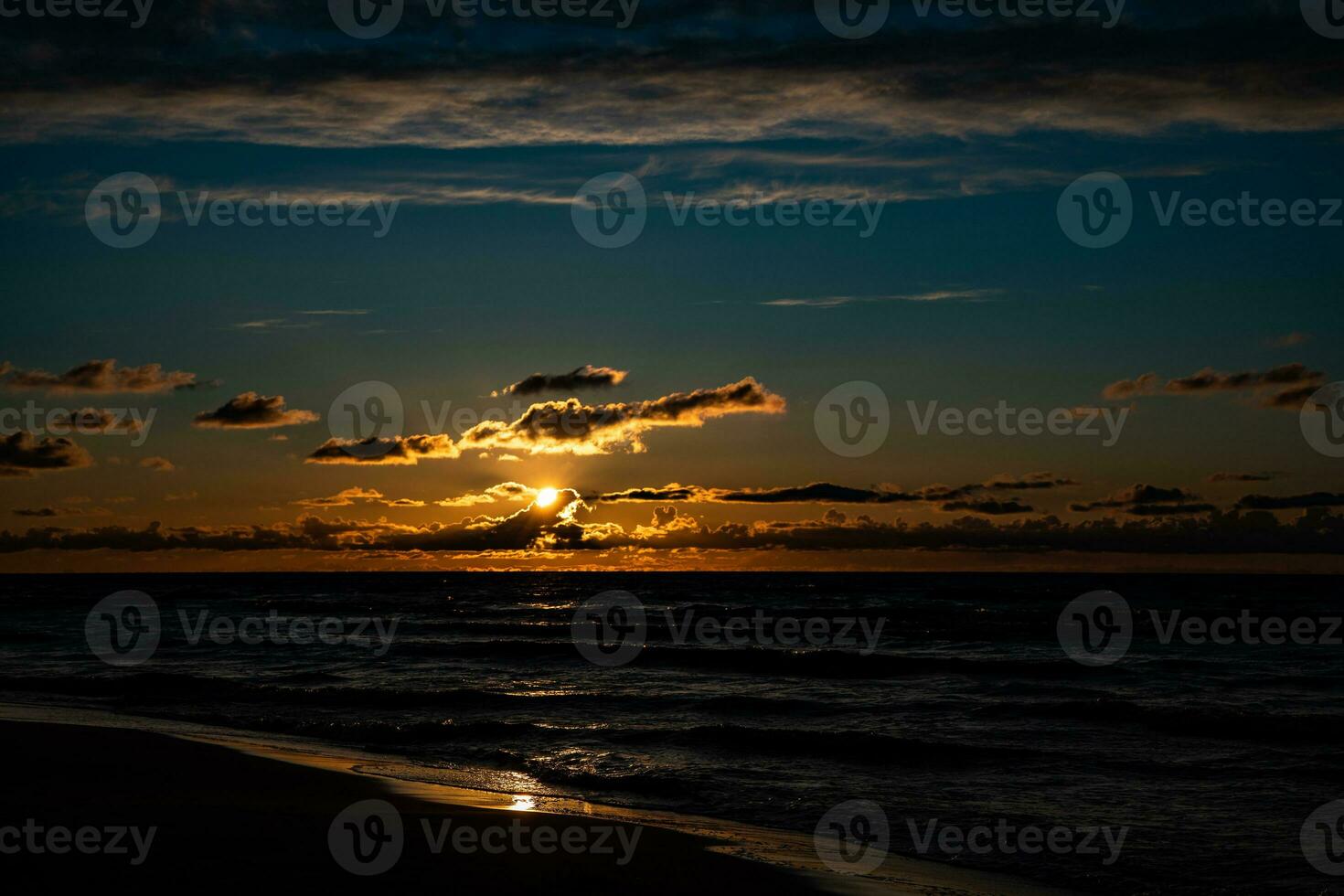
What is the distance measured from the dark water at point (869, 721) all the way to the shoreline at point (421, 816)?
36.6 inches

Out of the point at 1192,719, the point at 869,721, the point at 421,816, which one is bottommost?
the point at 421,816

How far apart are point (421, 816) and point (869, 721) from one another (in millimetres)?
11511

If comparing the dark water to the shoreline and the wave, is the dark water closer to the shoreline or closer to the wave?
the wave

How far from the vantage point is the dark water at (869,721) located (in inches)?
495

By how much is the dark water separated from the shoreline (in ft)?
3.05

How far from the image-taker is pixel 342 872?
8844 millimetres

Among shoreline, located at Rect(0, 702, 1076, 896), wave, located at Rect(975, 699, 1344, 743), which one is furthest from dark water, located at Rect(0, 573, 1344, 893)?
shoreline, located at Rect(0, 702, 1076, 896)

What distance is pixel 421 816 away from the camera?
11.2 metres

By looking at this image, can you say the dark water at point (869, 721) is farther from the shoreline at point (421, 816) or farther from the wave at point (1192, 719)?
the shoreline at point (421, 816)

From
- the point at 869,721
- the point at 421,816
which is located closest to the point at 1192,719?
the point at 869,721

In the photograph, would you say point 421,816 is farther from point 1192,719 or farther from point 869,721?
point 1192,719

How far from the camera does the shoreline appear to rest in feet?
30.6

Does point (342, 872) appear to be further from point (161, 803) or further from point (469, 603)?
point (469, 603)

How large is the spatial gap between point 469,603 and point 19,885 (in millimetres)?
70693
